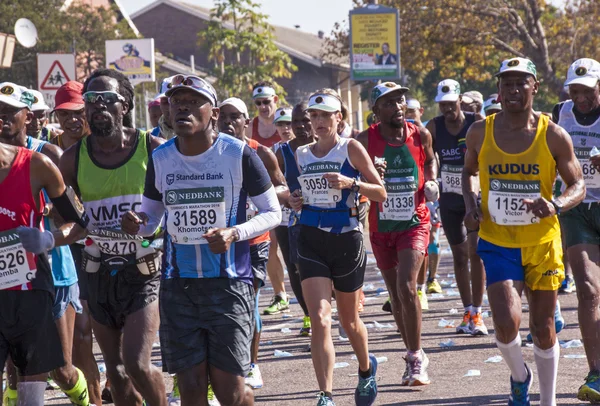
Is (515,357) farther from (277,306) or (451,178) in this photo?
(277,306)

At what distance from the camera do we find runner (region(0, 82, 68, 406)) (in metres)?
5.80

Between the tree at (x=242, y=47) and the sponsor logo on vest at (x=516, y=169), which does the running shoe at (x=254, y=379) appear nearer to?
the sponsor logo on vest at (x=516, y=169)

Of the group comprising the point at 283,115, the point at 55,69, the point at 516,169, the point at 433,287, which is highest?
the point at 55,69

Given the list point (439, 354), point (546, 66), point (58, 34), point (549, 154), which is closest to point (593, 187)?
point (549, 154)

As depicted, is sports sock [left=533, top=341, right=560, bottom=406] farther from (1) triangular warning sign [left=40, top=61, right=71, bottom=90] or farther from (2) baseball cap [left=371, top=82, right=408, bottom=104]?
(1) triangular warning sign [left=40, top=61, right=71, bottom=90]

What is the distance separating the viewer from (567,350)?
31.3 ft

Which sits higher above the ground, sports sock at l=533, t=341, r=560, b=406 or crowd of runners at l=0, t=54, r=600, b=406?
crowd of runners at l=0, t=54, r=600, b=406

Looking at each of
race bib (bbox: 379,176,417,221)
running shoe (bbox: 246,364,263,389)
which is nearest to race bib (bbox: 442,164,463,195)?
race bib (bbox: 379,176,417,221)

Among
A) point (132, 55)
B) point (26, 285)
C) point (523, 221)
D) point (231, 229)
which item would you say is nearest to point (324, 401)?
point (523, 221)

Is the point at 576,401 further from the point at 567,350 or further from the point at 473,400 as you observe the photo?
the point at 567,350

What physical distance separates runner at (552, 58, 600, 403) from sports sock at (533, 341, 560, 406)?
493 mm

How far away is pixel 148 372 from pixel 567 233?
3.37m

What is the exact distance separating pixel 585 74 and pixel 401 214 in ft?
5.92

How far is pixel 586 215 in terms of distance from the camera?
8.07 m
